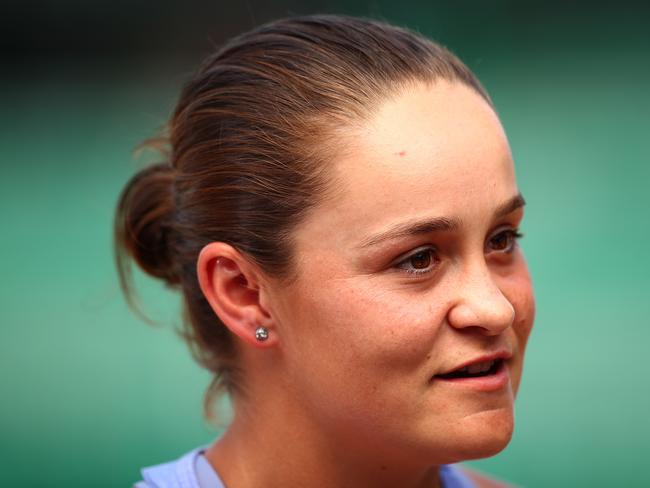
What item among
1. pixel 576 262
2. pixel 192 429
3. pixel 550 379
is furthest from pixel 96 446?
pixel 576 262

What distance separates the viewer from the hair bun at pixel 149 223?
1.85 metres

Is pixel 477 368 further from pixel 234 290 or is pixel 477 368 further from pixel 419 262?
pixel 234 290

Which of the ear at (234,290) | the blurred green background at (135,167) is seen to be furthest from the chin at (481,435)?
the blurred green background at (135,167)

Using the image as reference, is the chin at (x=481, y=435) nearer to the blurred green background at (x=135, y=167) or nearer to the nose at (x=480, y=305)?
the nose at (x=480, y=305)

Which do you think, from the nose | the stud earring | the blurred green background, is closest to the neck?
the stud earring

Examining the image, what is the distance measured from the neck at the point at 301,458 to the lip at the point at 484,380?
0.21 m

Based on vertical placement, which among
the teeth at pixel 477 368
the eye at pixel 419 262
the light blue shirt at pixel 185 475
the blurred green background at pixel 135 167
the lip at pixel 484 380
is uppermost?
the blurred green background at pixel 135 167

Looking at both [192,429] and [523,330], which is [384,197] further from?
[192,429]

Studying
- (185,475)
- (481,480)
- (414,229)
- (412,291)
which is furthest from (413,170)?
(481,480)

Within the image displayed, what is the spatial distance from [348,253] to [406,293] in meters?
0.12

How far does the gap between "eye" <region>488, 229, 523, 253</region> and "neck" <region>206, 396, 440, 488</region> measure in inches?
16.5

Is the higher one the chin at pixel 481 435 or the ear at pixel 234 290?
the ear at pixel 234 290

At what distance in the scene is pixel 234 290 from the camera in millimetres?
1651

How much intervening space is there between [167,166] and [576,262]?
2305mm
